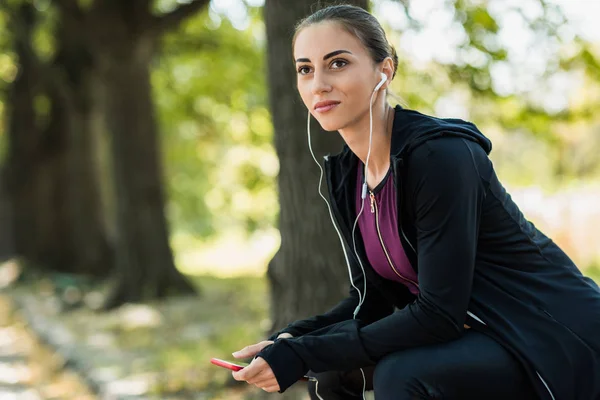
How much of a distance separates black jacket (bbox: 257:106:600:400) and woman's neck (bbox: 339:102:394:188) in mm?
96

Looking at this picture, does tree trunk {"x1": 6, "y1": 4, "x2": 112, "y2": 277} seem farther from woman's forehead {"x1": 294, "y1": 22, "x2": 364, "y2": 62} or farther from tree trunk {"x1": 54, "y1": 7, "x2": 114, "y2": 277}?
woman's forehead {"x1": 294, "y1": 22, "x2": 364, "y2": 62}

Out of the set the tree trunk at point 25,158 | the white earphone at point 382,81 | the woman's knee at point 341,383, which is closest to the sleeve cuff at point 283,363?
the woman's knee at point 341,383

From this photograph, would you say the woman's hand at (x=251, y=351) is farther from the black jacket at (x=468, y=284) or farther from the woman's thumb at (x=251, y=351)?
the black jacket at (x=468, y=284)

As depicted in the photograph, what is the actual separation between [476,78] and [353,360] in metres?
5.61

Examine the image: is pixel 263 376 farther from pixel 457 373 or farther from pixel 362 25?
pixel 362 25

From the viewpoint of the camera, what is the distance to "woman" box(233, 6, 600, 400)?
8.27 ft

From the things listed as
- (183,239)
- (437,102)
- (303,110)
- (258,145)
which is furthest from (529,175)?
(303,110)

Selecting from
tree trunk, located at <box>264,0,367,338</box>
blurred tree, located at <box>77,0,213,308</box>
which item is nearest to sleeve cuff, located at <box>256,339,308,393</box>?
tree trunk, located at <box>264,0,367,338</box>

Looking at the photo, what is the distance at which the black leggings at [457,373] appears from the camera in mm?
2508

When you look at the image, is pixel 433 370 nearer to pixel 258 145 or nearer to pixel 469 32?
pixel 469 32

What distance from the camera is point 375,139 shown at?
9.45ft

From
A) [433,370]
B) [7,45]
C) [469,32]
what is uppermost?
[7,45]

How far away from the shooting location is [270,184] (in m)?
14.6

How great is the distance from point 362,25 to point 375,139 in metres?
0.39
